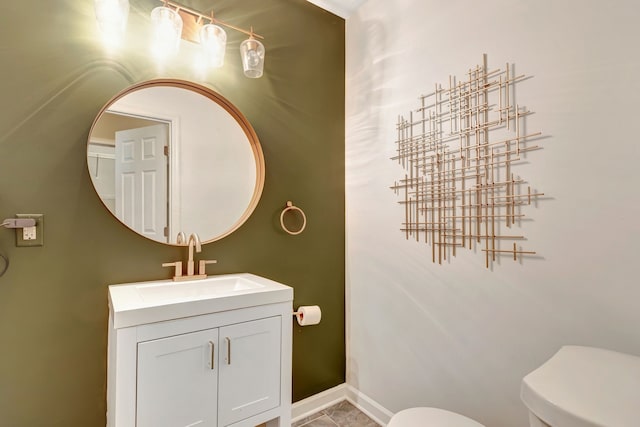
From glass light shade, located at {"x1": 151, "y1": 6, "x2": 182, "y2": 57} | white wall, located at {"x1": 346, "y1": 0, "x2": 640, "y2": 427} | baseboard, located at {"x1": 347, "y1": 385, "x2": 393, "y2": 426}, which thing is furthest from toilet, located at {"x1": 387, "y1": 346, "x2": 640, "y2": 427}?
glass light shade, located at {"x1": 151, "y1": 6, "x2": 182, "y2": 57}

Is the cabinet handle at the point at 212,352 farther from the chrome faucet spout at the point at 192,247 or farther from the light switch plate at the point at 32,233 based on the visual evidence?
the light switch plate at the point at 32,233

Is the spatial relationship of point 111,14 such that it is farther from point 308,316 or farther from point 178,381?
point 308,316

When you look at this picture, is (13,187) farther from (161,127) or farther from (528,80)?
(528,80)


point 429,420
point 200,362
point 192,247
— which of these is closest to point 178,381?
point 200,362

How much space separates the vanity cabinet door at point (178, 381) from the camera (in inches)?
43.5

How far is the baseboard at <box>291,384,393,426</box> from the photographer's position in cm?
190

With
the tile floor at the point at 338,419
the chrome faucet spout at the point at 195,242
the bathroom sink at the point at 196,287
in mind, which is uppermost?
the chrome faucet spout at the point at 195,242

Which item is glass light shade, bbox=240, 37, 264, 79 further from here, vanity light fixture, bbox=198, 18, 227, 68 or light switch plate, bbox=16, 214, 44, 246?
light switch plate, bbox=16, 214, 44, 246

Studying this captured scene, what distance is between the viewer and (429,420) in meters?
1.22

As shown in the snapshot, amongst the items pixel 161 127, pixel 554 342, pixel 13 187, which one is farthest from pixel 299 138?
pixel 554 342

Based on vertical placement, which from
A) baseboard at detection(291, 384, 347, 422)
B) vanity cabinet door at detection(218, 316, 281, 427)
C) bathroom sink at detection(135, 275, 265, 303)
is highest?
bathroom sink at detection(135, 275, 265, 303)

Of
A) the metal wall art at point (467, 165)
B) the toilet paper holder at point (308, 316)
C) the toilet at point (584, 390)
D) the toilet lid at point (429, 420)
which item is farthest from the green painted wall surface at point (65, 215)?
the toilet at point (584, 390)

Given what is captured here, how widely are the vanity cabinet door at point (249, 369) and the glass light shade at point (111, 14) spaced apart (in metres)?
1.35

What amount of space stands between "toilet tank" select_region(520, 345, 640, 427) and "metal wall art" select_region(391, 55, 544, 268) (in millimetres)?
480
